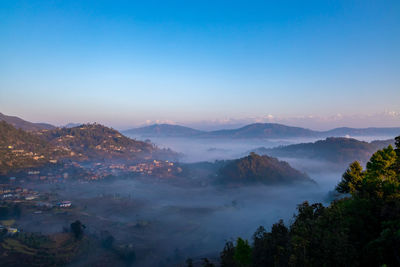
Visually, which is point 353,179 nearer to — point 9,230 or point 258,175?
point 9,230

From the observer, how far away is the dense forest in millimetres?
14391

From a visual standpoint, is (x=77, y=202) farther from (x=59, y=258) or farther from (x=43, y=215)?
(x=59, y=258)

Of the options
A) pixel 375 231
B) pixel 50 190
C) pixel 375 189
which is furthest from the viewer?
pixel 50 190

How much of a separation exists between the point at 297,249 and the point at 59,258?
229ft

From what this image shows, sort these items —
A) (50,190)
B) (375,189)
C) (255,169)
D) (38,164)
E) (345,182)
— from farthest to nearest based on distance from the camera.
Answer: (255,169) → (38,164) → (50,190) → (345,182) → (375,189)

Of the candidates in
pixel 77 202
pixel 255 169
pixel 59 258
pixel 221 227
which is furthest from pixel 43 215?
pixel 255 169

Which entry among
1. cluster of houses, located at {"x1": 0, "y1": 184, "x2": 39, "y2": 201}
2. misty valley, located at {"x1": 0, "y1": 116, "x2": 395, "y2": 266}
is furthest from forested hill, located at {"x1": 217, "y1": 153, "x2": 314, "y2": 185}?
cluster of houses, located at {"x1": 0, "y1": 184, "x2": 39, "y2": 201}

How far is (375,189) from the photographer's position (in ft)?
70.9

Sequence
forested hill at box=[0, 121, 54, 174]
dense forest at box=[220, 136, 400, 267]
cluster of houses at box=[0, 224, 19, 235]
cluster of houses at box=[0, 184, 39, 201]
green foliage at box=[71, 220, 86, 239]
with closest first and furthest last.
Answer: dense forest at box=[220, 136, 400, 267], cluster of houses at box=[0, 224, 19, 235], green foliage at box=[71, 220, 86, 239], cluster of houses at box=[0, 184, 39, 201], forested hill at box=[0, 121, 54, 174]

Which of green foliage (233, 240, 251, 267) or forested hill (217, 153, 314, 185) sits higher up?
green foliage (233, 240, 251, 267)

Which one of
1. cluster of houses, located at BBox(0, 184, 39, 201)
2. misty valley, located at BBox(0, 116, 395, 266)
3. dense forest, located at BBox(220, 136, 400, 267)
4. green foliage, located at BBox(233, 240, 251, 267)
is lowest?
misty valley, located at BBox(0, 116, 395, 266)

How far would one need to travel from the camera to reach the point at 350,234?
1814 centimetres

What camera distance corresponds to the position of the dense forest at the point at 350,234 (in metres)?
14.4

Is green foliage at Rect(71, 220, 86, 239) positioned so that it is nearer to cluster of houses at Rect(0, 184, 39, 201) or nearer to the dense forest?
cluster of houses at Rect(0, 184, 39, 201)
